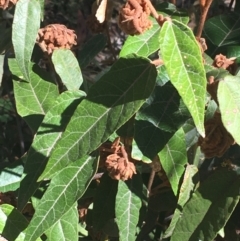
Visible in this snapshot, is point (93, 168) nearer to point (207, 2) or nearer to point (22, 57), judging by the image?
point (22, 57)

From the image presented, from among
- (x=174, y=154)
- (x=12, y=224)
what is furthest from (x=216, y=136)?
(x=12, y=224)

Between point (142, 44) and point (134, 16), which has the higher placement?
point (134, 16)

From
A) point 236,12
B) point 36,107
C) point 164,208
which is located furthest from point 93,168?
point 236,12

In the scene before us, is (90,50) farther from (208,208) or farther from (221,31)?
(208,208)

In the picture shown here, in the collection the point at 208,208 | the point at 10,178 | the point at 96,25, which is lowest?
the point at 10,178

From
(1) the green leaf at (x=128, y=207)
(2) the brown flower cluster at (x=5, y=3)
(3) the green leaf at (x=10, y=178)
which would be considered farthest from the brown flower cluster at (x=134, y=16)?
(3) the green leaf at (x=10, y=178)

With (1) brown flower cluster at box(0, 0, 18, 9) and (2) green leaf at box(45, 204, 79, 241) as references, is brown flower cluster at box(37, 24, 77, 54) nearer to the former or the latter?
(1) brown flower cluster at box(0, 0, 18, 9)

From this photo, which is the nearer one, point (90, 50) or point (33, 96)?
point (33, 96)
